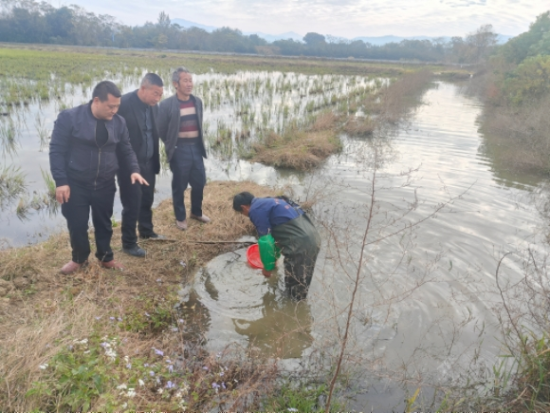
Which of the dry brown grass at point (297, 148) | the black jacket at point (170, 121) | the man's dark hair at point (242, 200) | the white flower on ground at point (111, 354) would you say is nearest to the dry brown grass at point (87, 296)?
the white flower on ground at point (111, 354)

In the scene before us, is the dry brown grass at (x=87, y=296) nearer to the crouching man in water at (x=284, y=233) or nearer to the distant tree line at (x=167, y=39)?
the crouching man in water at (x=284, y=233)

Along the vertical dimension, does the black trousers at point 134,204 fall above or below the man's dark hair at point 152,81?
below

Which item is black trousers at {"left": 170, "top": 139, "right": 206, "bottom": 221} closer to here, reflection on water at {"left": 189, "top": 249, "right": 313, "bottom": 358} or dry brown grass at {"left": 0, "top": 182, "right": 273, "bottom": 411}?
dry brown grass at {"left": 0, "top": 182, "right": 273, "bottom": 411}

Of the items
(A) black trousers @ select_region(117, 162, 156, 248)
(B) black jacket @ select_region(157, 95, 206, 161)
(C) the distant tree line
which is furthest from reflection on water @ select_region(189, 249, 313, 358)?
(C) the distant tree line

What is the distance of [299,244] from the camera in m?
3.17

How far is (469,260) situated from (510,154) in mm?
5993

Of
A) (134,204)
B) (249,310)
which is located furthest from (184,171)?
(249,310)

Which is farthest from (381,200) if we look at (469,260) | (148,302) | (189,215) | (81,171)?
(81,171)

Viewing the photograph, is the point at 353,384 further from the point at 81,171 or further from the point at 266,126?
the point at 266,126

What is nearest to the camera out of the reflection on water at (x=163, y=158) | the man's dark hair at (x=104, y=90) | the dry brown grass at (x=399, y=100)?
the man's dark hair at (x=104, y=90)

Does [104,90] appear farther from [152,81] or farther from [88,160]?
[152,81]

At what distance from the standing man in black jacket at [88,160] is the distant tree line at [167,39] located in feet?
175

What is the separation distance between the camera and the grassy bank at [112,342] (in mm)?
1752

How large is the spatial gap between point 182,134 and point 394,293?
306 centimetres
